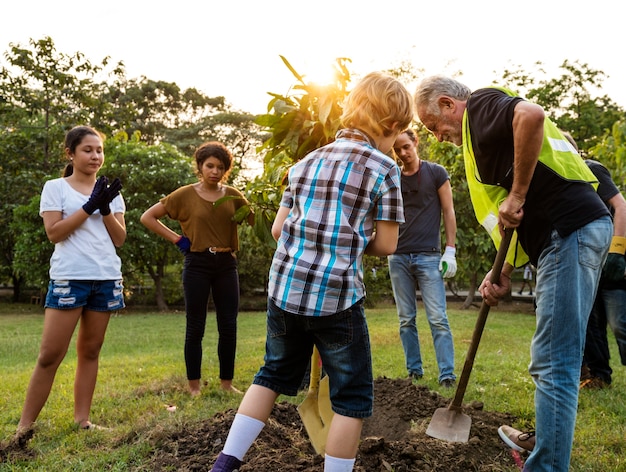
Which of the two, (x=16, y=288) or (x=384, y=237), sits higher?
(x=384, y=237)

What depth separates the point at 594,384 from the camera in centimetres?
490

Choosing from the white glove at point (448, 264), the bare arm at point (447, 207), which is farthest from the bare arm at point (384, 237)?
the bare arm at point (447, 207)

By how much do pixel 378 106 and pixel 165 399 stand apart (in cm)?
312

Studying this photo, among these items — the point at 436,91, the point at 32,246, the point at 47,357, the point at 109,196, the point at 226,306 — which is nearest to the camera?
the point at 436,91

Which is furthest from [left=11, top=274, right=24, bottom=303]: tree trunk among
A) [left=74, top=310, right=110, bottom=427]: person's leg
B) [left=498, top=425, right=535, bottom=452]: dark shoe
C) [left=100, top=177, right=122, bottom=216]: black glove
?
[left=498, top=425, right=535, bottom=452]: dark shoe

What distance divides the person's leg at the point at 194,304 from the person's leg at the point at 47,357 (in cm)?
109

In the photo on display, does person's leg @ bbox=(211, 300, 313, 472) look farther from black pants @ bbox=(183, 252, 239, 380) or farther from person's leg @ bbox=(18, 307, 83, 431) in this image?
black pants @ bbox=(183, 252, 239, 380)

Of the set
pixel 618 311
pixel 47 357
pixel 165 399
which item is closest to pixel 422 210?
pixel 618 311

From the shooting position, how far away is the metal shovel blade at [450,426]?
323 cm

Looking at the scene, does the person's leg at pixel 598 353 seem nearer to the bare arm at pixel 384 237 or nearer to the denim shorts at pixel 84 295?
the bare arm at pixel 384 237

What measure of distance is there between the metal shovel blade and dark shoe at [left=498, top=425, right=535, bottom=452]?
0.20m

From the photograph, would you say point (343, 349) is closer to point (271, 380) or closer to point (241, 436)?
point (271, 380)

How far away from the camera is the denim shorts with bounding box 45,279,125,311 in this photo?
3.54 meters

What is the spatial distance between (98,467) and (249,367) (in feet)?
10.5
